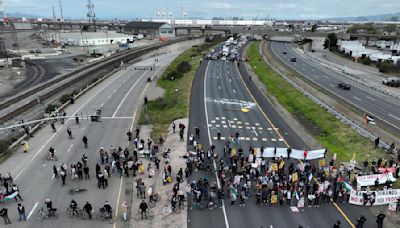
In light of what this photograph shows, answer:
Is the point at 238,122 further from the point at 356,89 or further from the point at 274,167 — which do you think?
the point at 356,89

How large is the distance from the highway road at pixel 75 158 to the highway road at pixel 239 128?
27.6 feet

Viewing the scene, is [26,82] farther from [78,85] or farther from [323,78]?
[323,78]

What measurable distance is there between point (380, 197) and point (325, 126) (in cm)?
2010

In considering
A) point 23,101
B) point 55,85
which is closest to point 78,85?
point 55,85

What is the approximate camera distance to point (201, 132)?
42969 millimetres

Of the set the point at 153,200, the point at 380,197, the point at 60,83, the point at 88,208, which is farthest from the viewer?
the point at 60,83

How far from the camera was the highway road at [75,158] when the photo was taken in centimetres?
2692

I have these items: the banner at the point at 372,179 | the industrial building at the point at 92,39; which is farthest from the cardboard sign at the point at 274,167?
the industrial building at the point at 92,39

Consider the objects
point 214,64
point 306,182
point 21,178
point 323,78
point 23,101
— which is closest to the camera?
point 306,182

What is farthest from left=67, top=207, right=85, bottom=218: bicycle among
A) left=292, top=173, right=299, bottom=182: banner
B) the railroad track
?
the railroad track

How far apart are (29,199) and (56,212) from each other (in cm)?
373

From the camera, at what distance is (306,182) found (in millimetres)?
29188

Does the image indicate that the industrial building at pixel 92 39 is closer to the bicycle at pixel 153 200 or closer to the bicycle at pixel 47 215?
the bicycle at pixel 47 215

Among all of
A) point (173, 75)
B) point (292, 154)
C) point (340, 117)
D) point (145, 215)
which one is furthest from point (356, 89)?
point (145, 215)
